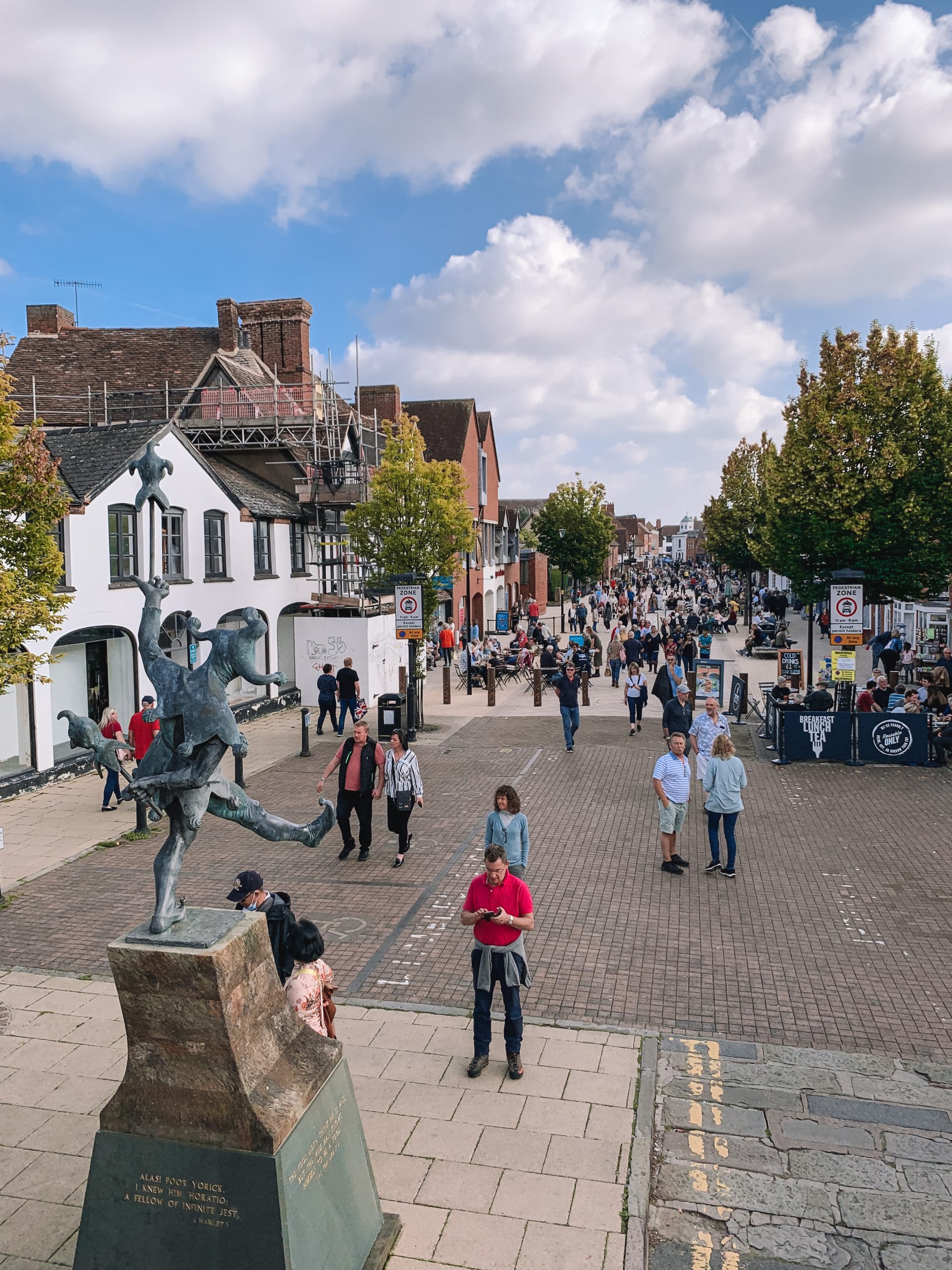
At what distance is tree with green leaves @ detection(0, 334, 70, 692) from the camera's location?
11.4 m

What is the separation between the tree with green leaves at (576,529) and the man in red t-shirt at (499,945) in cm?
5054

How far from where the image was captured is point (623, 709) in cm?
2366

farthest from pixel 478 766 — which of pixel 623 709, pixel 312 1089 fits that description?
pixel 312 1089

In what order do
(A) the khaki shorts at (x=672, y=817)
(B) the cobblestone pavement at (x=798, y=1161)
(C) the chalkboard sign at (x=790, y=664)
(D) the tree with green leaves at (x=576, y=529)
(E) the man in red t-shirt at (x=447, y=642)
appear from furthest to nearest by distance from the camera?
(D) the tree with green leaves at (x=576, y=529)
(E) the man in red t-shirt at (x=447, y=642)
(C) the chalkboard sign at (x=790, y=664)
(A) the khaki shorts at (x=672, y=817)
(B) the cobblestone pavement at (x=798, y=1161)

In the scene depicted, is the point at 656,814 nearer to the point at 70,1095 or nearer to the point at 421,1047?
the point at 421,1047

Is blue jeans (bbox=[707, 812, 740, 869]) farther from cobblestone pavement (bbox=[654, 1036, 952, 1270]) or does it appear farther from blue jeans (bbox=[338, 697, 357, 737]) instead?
blue jeans (bbox=[338, 697, 357, 737])

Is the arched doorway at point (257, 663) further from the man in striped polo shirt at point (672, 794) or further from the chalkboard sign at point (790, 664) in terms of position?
the chalkboard sign at point (790, 664)

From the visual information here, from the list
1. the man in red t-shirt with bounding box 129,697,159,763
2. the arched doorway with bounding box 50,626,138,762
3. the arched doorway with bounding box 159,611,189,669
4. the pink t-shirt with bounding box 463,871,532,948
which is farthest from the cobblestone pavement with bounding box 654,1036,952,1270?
the arched doorway with bounding box 159,611,189,669

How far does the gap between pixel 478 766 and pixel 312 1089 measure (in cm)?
1234

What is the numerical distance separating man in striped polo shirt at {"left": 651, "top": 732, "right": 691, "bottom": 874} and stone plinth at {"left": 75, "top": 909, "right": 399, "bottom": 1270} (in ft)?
22.4

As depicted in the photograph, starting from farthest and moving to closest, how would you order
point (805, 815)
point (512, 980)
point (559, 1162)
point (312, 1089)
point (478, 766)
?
point (478, 766)
point (805, 815)
point (512, 980)
point (559, 1162)
point (312, 1089)

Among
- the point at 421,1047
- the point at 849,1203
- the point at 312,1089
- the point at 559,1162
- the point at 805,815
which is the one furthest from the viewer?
the point at 805,815

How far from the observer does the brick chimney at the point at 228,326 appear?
31.6 m

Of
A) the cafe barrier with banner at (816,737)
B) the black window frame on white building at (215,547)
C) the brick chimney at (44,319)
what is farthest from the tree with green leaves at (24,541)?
the brick chimney at (44,319)
